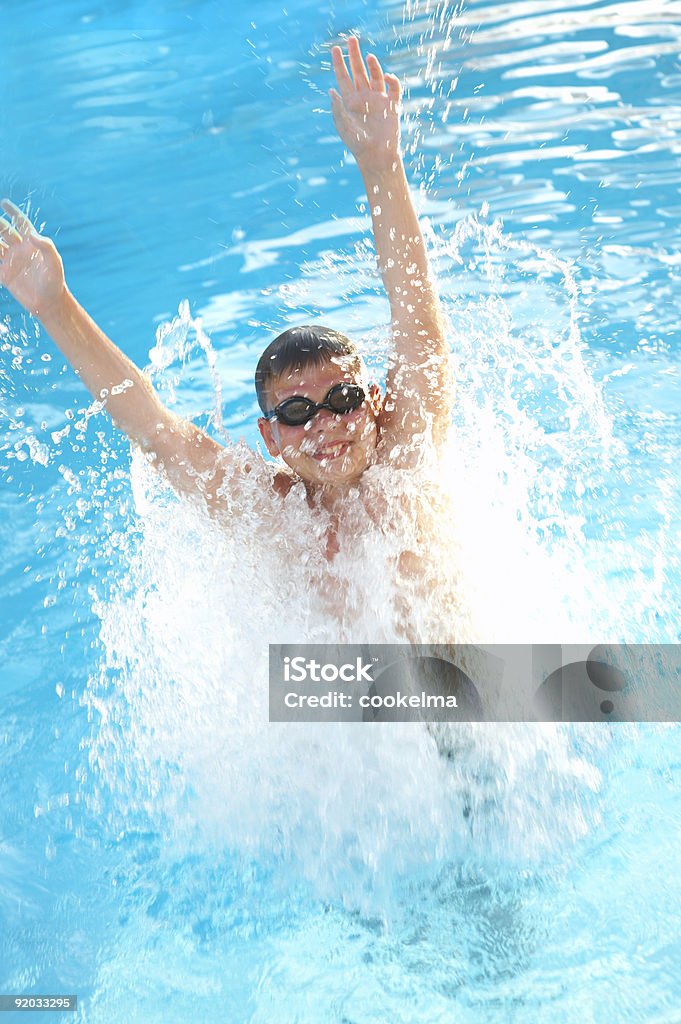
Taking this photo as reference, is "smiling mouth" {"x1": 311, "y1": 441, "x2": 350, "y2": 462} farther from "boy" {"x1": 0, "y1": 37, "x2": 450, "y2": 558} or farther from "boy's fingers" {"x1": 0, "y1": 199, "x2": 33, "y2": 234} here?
"boy's fingers" {"x1": 0, "y1": 199, "x2": 33, "y2": 234}

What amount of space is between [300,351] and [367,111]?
688mm

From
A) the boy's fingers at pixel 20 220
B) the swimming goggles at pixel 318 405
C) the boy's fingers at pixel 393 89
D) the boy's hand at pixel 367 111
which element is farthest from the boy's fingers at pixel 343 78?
the boy's fingers at pixel 20 220

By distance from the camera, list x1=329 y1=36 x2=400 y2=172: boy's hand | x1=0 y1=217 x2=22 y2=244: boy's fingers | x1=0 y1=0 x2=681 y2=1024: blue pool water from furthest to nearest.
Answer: x1=0 y1=217 x2=22 y2=244: boy's fingers
x1=329 y1=36 x2=400 y2=172: boy's hand
x1=0 y1=0 x2=681 y2=1024: blue pool water

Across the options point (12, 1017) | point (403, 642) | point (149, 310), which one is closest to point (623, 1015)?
point (403, 642)

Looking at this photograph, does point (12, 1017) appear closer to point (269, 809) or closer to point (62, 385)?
point (269, 809)

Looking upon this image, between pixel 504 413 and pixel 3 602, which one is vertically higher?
pixel 504 413

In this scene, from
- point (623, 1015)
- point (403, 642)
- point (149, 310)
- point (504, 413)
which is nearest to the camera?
point (623, 1015)

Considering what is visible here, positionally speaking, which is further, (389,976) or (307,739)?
(307,739)

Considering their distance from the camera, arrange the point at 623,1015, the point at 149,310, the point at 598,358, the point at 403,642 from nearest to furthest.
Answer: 1. the point at 623,1015
2. the point at 403,642
3. the point at 598,358
4. the point at 149,310

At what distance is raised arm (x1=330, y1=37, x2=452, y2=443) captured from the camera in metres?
2.49

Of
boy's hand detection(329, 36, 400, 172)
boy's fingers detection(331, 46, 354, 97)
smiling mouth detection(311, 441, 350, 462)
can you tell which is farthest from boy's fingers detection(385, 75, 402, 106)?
smiling mouth detection(311, 441, 350, 462)

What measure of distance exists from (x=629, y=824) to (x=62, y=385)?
12.6ft

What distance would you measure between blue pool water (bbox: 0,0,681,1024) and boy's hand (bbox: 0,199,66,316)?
0.66 meters

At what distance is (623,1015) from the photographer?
6.80 feet
